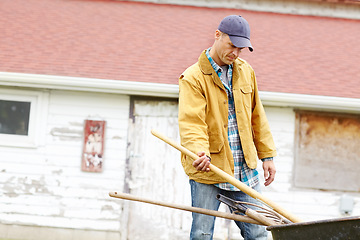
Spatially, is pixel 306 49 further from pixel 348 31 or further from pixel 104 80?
pixel 104 80

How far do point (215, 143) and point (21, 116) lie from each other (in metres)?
5.66

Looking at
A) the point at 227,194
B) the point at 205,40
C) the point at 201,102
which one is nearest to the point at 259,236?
the point at 227,194

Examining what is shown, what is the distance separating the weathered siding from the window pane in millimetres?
375

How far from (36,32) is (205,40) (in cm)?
284

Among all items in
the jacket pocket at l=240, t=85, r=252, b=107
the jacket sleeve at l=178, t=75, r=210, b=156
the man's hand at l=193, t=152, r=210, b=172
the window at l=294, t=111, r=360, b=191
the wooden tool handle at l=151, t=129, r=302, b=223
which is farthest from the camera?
the window at l=294, t=111, r=360, b=191

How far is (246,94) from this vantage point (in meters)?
3.98

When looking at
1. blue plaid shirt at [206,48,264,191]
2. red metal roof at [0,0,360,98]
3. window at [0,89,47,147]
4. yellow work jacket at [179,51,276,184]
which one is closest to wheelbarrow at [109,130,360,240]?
yellow work jacket at [179,51,276,184]

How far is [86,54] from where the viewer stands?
915 cm

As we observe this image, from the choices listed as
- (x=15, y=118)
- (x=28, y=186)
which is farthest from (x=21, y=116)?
(x=28, y=186)

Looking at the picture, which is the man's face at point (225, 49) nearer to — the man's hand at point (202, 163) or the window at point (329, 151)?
the man's hand at point (202, 163)

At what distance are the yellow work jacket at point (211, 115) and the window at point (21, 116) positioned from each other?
17.1 ft

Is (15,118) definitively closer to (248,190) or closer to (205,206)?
(205,206)

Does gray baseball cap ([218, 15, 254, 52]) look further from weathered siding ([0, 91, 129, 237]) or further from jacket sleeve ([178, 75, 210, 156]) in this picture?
weathered siding ([0, 91, 129, 237])

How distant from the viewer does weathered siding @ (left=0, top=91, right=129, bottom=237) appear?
8.65 metres
